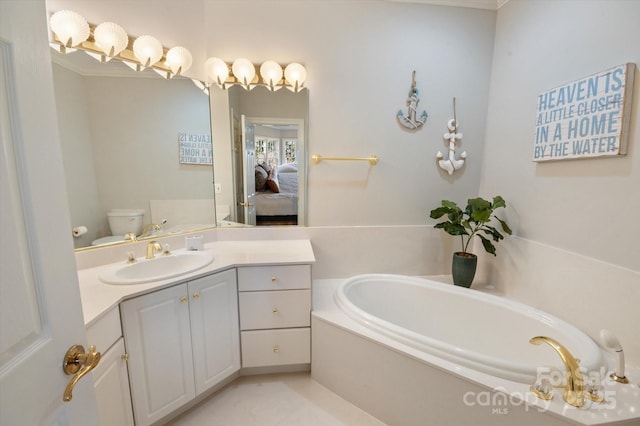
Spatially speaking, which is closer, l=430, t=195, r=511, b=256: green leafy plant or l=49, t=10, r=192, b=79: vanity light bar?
l=49, t=10, r=192, b=79: vanity light bar

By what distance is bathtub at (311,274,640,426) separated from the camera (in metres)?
1.14

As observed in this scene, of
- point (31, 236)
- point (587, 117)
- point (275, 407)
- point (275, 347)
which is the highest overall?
point (587, 117)

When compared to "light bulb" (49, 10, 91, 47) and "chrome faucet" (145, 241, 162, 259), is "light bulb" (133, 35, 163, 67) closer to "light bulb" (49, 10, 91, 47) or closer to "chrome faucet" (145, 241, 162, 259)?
"light bulb" (49, 10, 91, 47)

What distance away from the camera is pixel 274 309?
1.76 metres

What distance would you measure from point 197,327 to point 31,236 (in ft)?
3.82

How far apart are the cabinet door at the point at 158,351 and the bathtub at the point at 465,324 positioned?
0.97 m

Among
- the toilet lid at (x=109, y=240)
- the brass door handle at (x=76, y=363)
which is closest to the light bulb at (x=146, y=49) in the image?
the toilet lid at (x=109, y=240)

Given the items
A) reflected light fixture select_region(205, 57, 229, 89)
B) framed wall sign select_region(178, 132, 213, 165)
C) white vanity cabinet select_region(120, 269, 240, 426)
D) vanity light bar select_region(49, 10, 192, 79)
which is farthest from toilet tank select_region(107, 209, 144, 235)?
reflected light fixture select_region(205, 57, 229, 89)

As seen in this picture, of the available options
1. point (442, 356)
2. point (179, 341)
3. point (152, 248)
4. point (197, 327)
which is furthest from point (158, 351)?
point (442, 356)

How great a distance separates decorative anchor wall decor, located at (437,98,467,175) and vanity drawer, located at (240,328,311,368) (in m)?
1.66

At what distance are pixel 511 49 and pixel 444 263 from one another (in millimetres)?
1726

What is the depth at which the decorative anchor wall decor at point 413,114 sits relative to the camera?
2.14 meters

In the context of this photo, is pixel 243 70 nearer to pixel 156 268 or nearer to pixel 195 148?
pixel 195 148

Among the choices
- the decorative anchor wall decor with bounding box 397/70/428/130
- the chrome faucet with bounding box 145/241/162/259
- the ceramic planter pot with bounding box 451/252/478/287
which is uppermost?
the decorative anchor wall decor with bounding box 397/70/428/130
